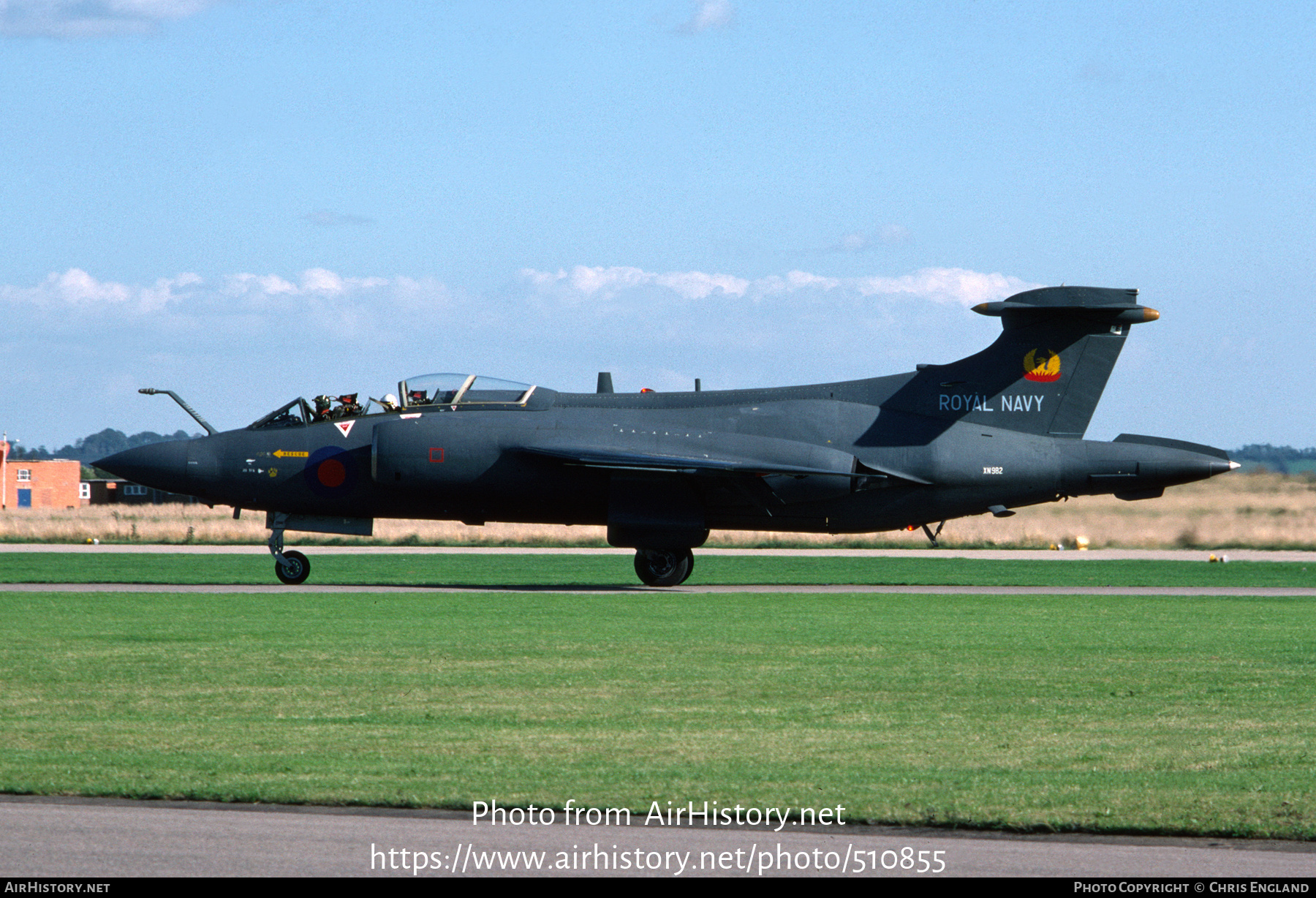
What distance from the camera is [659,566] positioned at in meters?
28.7

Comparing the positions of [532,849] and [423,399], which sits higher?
[423,399]

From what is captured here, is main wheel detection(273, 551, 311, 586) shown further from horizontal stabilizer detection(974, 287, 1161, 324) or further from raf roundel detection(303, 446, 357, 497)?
horizontal stabilizer detection(974, 287, 1161, 324)

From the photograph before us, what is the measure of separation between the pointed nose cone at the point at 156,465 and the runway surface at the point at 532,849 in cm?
2082

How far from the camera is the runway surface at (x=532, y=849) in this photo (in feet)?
23.6

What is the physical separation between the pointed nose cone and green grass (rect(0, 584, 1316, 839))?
23.6 ft

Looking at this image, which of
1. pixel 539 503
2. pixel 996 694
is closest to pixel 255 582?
pixel 539 503

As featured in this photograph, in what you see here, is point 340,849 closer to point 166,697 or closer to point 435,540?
point 166,697

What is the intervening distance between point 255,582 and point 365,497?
305cm

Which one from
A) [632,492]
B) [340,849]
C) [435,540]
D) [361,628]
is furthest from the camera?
[435,540]

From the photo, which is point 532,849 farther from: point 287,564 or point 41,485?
point 41,485

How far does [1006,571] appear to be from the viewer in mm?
35281

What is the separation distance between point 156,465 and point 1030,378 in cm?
1720

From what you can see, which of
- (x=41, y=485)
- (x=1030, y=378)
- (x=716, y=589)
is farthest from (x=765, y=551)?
(x=41, y=485)

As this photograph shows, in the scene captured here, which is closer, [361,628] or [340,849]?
[340,849]
